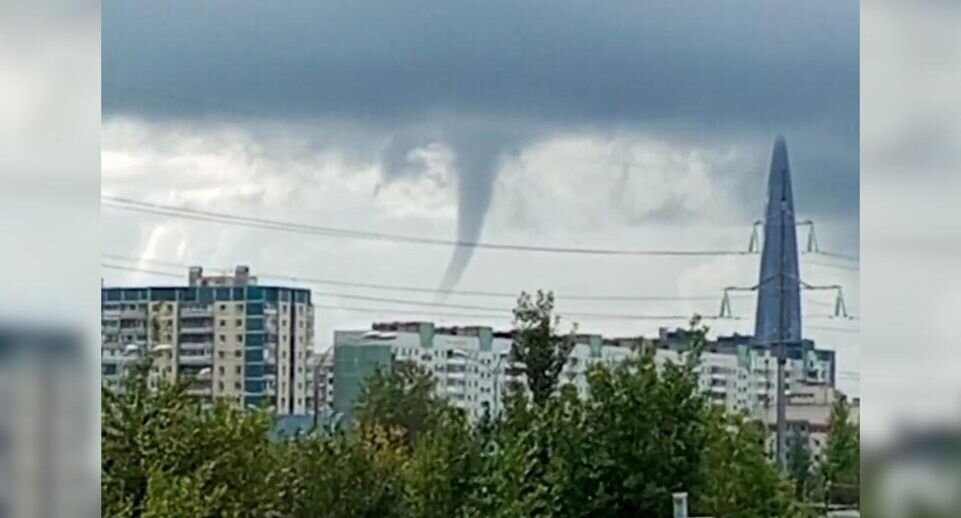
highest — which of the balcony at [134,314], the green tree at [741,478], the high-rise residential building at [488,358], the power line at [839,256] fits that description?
the power line at [839,256]

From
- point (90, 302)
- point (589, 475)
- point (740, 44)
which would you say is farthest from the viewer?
point (589, 475)

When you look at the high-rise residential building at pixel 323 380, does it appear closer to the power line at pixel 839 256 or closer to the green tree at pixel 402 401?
the green tree at pixel 402 401

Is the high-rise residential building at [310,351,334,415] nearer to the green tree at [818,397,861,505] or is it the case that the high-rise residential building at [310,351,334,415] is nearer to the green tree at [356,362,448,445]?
the green tree at [356,362,448,445]

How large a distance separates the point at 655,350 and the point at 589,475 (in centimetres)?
28

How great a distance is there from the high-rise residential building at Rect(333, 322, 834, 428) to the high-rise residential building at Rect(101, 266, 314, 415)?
0.07 meters

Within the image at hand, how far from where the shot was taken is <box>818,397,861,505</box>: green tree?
2.22 meters

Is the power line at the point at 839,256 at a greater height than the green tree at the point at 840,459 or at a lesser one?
greater

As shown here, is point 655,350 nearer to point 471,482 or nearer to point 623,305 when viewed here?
point 623,305

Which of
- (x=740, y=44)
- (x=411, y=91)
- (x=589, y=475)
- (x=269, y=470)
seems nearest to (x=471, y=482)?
(x=589, y=475)

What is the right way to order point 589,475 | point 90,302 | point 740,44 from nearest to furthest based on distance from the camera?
point 90,302
point 740,44
point 589,475

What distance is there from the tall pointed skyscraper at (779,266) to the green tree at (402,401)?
0.61 metres

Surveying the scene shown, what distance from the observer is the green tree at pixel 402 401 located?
234cm

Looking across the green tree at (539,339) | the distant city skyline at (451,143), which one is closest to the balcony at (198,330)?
the distant city skyline at (451,143)

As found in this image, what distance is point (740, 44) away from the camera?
2.27 meters
